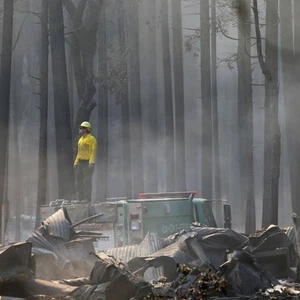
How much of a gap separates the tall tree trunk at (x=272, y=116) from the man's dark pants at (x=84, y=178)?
426 cm

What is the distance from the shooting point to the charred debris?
10.2m

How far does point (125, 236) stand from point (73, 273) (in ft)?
12.7

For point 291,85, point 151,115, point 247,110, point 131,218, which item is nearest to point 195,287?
point 131,218

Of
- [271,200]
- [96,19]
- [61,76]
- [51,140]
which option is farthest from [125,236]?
[51,140]

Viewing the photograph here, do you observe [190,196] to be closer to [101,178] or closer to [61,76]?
[61,76]

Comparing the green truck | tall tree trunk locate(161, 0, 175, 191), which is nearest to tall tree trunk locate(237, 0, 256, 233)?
tall tree trunk locate(161, 0, 175, 191)

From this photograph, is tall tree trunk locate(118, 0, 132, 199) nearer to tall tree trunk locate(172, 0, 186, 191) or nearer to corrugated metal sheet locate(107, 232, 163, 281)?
tall tree trunk locate(172, 0, 186, 191)

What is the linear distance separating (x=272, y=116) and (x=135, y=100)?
19426 mm

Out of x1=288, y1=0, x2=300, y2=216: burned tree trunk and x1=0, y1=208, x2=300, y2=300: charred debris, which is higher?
x1=288, y1=0, x2=300, y2=216: burned tree trunk

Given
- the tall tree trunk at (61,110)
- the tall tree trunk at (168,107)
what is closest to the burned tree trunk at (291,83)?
the tall tree trunk at (61,110)

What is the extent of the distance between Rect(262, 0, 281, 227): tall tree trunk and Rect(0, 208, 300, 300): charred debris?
5.66m

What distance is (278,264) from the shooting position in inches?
571

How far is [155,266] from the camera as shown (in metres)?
13.0

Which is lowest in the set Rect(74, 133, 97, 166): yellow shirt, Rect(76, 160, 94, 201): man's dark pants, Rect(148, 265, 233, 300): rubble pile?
Rect(148, 265, 233, 300): rubble pile
